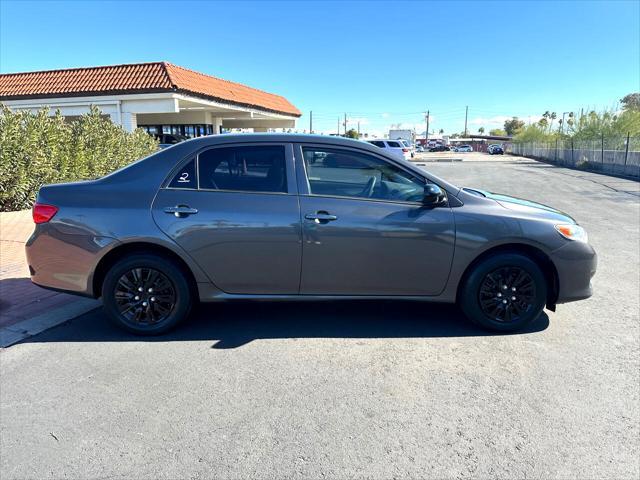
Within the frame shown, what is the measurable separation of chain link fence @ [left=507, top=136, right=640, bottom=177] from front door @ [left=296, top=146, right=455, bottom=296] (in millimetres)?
25861

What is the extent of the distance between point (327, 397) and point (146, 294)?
1894 millimetres

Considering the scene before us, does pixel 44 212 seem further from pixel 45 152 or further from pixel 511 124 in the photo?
pixel 511 124

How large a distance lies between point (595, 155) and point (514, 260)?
109 ft

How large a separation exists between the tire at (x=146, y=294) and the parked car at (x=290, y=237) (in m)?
0.01

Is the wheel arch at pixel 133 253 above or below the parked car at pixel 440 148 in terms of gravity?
below

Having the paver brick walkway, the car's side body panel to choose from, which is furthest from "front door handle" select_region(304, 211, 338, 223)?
the paver brick walkway

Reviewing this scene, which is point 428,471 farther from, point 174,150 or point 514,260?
point 174,150

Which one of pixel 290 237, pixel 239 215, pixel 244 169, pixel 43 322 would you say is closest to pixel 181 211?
pixel 239 215

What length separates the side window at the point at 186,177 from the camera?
3922mm

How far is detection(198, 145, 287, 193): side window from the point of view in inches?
155

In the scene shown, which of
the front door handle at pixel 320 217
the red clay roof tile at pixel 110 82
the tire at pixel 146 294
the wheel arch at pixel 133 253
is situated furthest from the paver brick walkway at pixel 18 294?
the red clay roof tile at pixel 110 82

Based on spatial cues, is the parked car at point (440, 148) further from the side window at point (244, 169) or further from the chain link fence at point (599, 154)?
the side window at point (244, 169)

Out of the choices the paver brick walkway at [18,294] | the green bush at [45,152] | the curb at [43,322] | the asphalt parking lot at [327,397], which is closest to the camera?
the asphalt parking lot at [327,397]

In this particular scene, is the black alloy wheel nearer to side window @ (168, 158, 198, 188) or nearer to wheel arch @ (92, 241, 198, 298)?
wheel arch @ (92, 241, 198, 298)
